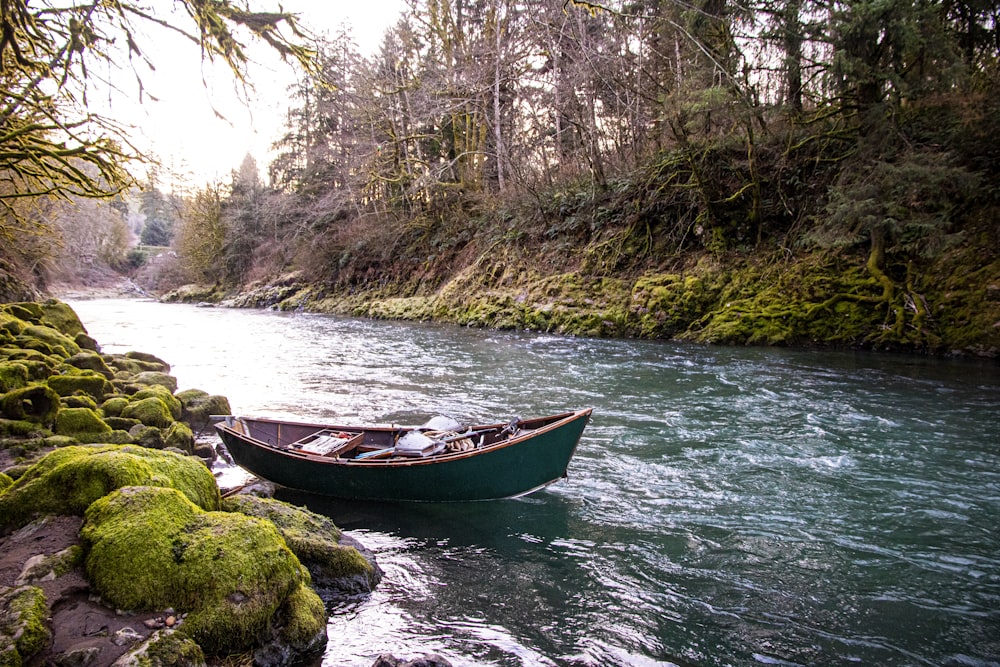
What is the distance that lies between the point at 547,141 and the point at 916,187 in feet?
49.3

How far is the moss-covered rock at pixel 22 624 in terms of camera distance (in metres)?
2.46

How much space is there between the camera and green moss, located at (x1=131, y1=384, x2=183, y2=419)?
25.5ft

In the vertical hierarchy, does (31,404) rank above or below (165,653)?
above

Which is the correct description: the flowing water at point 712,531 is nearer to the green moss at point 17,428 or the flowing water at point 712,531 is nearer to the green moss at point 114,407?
the green moss at point 114,407

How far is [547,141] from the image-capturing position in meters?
23.3

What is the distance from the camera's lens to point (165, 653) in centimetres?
268

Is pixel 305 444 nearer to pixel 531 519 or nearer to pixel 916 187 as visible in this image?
pixel 531 519

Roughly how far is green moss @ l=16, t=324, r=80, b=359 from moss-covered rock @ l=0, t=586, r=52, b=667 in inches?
299

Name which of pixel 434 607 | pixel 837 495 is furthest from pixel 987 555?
pixel 434 607

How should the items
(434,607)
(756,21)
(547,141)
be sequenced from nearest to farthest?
(434,607) → (756,21) → (547,141)

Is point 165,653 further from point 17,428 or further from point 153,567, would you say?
point 17,428

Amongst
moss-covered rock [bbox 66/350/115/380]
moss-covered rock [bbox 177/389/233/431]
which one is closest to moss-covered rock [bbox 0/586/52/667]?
moss-covered rock [bbox 177/389/233/431]

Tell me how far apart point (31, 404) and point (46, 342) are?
141 inches

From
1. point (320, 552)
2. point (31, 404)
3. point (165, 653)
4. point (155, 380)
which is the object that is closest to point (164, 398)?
point (31, 404)
